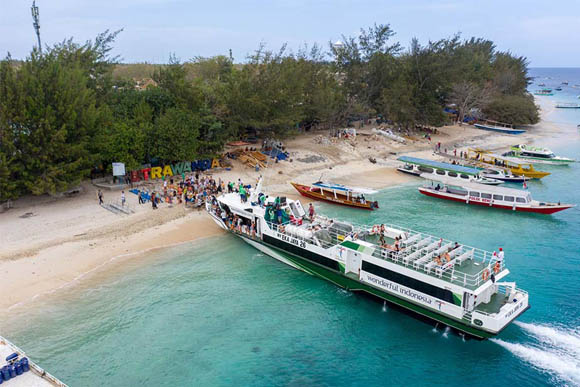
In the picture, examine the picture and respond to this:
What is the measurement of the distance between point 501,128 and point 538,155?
967 inches

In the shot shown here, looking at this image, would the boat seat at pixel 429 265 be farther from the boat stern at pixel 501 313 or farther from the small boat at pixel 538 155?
the small boat at pixel 538 155

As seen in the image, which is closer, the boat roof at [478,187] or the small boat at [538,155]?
the boat roof at [478,187]

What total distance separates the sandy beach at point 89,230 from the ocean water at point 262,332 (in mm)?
1594

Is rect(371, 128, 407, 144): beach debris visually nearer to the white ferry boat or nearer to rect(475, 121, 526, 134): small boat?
rect(475, 121, 526, 134): small boat

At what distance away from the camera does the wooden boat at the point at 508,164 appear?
50006 mm

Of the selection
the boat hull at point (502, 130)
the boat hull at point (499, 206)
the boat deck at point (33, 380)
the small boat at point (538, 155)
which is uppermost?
the boat hull at point (502, 130)

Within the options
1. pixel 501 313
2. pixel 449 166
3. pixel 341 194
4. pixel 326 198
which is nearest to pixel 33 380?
pixel 501 313

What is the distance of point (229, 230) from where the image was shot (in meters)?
30.3

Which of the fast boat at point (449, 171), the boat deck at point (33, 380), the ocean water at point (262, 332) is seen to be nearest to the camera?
the boat deck at point (33, 380)

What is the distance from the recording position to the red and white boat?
37281 millimetres

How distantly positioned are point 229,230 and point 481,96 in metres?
68.9

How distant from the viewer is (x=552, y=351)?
760 inches

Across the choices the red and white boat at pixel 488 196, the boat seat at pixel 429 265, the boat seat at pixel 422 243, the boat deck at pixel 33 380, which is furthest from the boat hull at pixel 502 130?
the boat deck at pixel 33 380

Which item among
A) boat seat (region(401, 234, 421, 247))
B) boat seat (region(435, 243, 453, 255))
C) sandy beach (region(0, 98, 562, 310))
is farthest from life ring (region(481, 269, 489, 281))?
sandy beach (region(0, 98, 562, 310))
